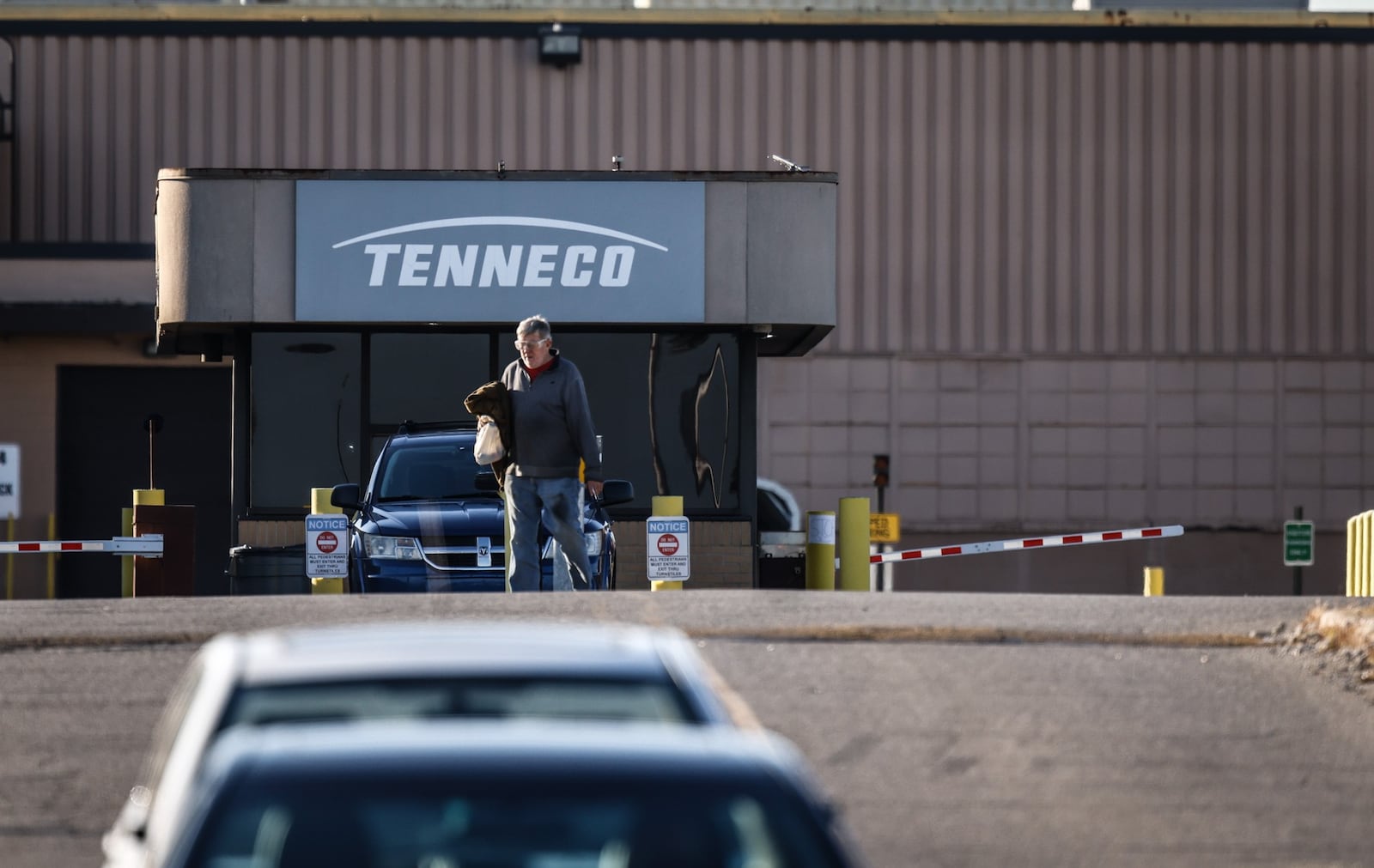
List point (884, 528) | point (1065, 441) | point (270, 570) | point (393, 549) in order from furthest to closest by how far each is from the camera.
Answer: point (1065, 441) < point (884, 528) < point (270, 570) < point (393, 549)

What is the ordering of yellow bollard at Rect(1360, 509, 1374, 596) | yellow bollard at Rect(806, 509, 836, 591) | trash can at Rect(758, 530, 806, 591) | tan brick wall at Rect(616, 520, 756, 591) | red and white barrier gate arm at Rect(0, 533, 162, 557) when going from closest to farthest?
red and white barrier gate arm at Rect(0, 533, 162, 557) < yellow bollard at Rect(806, 509, 836, 591) < yellow bollard at Rect(1360, 509, 1374, 596) < tan brick wall at Rect(616, 520, 756, 591) < trash can at Rect(758, 530, 806, 591)

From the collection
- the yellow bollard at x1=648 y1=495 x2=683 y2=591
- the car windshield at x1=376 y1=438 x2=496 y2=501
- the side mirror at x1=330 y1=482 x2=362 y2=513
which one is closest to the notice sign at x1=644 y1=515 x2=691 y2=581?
the yellow bollard at x1=648 y1=495 x2=683 y2=591

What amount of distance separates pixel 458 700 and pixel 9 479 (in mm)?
16107

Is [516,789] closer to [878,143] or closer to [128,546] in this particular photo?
[128,546]

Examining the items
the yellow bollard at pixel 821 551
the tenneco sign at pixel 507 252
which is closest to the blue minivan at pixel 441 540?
the yellow bollard at pixel 821 551

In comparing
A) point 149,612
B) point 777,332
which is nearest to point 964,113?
point 777,332

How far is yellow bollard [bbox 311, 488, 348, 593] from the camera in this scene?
1551cm

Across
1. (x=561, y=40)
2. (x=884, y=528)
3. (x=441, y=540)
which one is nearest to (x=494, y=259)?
(x=441, y=540)

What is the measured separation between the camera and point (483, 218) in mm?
17297

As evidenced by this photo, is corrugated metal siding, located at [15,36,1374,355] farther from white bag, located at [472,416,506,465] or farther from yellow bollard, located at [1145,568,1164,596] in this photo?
white bag, located at [472,416,506,465]

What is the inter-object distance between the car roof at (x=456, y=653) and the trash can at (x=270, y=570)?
40.9ft

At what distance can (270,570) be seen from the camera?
16516 millimetres

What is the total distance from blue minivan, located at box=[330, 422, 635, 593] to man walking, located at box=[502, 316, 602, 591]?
497 millimetres

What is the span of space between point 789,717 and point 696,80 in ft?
62.7
